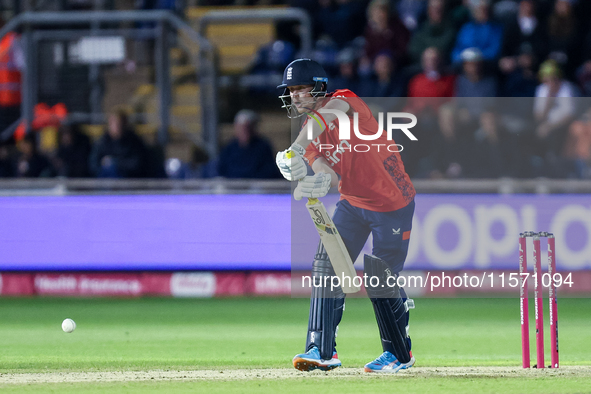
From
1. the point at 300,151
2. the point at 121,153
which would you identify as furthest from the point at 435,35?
the point at 300,151

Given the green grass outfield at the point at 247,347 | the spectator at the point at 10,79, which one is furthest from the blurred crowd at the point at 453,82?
the green grass outfield at the point at 247,347

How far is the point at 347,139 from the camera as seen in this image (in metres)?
6.57

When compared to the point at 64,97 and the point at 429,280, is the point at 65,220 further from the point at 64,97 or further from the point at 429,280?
the point at 429,280

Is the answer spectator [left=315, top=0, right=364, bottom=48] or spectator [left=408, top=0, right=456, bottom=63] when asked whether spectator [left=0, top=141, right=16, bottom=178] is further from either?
spectator [left=408, top=0, right=456, bottom=63]

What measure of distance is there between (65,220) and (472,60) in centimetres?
551

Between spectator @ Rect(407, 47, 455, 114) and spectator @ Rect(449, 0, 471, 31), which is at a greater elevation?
spectator @ Rect(449, 0, 471, 31)

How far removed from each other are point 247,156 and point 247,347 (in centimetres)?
427

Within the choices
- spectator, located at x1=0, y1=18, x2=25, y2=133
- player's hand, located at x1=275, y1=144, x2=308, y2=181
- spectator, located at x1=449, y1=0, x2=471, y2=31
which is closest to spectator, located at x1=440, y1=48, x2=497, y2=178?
player's hand, located at x1=275, y1=144, x2=308, y2=181

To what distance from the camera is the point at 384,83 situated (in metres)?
12.6

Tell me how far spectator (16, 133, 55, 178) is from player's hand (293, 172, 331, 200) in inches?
286

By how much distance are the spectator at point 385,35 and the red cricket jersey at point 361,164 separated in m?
7.06

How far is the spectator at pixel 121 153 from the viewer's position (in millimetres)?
12531

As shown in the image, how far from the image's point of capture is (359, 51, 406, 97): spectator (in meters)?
12.5

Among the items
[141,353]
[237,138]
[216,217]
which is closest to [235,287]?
[216,217]
